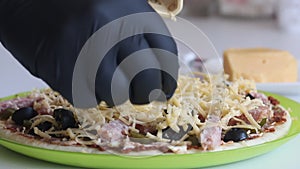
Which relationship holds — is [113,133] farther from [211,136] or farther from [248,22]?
[248,22]

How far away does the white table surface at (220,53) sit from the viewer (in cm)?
95

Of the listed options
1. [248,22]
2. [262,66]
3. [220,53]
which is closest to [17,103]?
[262,66]

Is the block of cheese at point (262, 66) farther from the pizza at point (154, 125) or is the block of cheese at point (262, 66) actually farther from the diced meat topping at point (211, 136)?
the diced meat topping at point (211, 136)

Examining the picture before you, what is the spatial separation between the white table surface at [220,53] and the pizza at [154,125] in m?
0.03

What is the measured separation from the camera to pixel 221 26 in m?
3.07

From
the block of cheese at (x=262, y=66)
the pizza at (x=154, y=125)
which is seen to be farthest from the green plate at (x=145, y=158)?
the block of cheese at (x=262, y=66)

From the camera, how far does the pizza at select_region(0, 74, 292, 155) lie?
2.97 feet

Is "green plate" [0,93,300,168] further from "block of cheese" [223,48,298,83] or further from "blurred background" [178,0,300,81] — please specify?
"blurred background" [178,0,300,81]

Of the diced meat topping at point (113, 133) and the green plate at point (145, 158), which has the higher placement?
the diced meat topping at point (113, 133)

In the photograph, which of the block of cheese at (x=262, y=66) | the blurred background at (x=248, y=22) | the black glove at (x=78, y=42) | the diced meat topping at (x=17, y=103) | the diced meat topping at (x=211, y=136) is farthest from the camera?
the blurred background at (x=248, y=22)

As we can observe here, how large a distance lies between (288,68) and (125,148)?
88 cm

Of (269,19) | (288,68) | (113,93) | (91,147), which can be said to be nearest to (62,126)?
(91,147)

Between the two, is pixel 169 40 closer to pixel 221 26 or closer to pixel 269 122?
pixel 269 122

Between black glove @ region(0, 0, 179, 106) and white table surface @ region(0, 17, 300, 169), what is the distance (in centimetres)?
18
